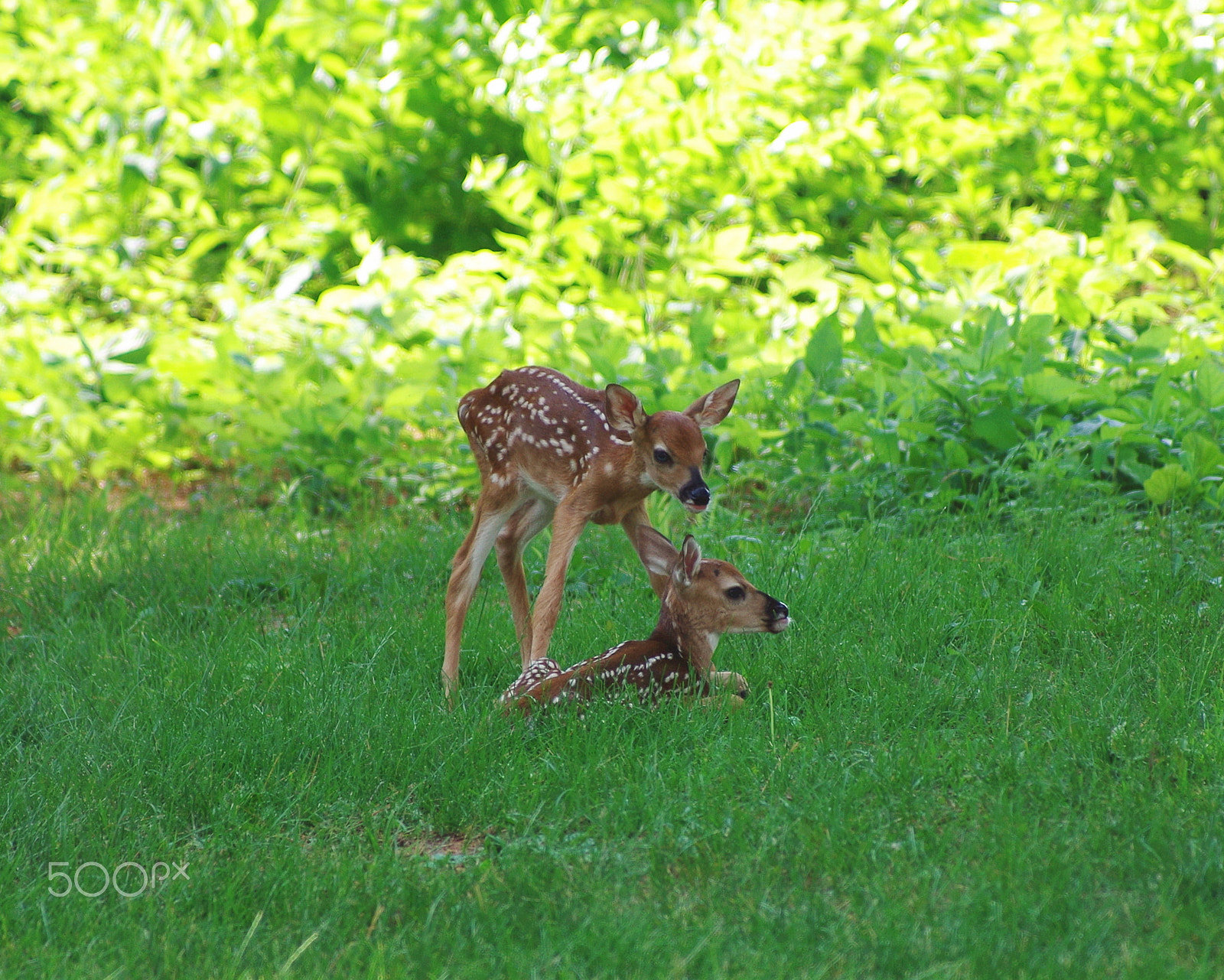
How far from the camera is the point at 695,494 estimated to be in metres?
4.14

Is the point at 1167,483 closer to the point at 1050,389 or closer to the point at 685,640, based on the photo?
the point at 1050,389

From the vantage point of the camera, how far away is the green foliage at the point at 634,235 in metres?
6.62

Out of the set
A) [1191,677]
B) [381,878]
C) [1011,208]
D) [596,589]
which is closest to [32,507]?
[596,589]

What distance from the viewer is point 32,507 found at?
23.8 feet

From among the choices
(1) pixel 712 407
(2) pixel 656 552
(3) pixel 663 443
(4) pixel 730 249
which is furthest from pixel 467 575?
(4) pixel 730 249

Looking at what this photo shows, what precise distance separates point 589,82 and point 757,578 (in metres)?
4.92

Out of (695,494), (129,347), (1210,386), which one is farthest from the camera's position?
(129,347)

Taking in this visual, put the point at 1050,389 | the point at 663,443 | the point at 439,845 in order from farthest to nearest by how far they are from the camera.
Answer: the point at 1050,389 → the point at 663,443 → the point at 439,845

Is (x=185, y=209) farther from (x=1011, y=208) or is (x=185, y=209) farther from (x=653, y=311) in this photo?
(x=1011, y=208)

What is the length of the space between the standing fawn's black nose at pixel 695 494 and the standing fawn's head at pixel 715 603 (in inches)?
10.1

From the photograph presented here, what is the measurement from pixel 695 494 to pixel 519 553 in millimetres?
1034

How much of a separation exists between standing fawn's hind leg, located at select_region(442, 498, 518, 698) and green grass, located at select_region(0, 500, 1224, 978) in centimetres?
16

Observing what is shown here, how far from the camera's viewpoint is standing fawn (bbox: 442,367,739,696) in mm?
4301

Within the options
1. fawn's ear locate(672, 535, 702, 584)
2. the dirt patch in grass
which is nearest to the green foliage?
fawn's ear locate(672, 535, 702, 584)
